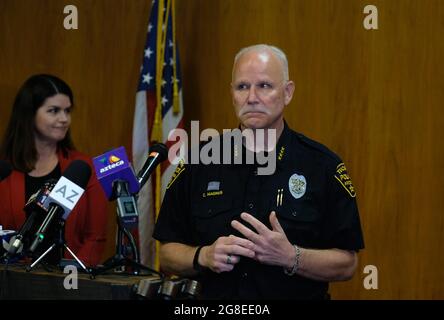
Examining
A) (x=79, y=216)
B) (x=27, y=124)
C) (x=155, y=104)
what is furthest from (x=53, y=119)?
(x=155, y=104)

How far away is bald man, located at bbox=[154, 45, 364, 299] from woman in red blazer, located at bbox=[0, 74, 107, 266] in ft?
4.14

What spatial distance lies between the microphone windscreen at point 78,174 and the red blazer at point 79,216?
5.11 ft

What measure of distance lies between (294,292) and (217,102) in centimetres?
231

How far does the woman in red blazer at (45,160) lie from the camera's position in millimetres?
3832

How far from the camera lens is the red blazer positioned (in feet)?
12.5

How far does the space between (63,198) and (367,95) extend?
2081 millimetres

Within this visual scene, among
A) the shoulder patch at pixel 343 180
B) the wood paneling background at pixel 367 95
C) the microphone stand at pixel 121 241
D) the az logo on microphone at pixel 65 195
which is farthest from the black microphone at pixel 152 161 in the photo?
the wood paneling background at pixel 367 95

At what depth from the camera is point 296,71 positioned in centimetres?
413

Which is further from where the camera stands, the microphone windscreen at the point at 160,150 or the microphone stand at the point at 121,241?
the microphone windscreen at the point at 160,150

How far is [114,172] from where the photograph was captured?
2301 millimetres

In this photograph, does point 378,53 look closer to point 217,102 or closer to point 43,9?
point 217,102

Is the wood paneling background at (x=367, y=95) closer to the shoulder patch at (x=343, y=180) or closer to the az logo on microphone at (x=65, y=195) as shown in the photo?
the shoulder patch at (x=343, y=180)

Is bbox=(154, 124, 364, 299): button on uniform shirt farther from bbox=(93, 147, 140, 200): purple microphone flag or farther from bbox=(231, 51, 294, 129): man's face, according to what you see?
bbox=(93, 147, 140, 200): purple microphone flag

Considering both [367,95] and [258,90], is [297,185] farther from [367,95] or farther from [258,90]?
[367,95]
